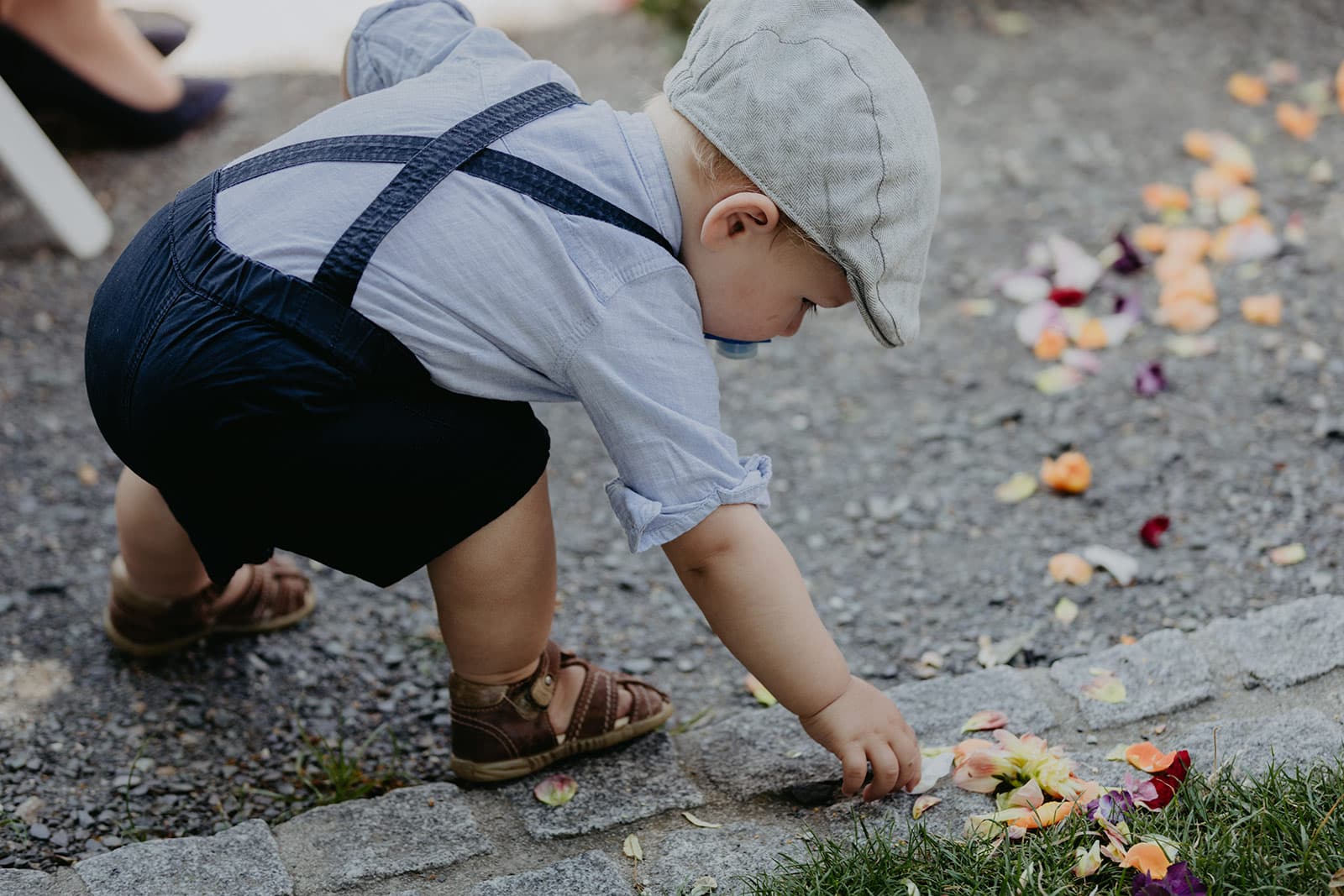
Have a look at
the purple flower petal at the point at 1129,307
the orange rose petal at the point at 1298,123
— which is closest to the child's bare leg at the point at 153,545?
the purple flower petal at the point at 1129,307

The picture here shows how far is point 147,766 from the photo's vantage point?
198 centimetres

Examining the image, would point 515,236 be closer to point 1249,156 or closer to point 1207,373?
point 1207,373

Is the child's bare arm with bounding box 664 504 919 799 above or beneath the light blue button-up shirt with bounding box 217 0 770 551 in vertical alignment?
beneath

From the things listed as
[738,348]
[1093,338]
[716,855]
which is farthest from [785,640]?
[1093,338]

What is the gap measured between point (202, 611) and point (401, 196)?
93 centimetres

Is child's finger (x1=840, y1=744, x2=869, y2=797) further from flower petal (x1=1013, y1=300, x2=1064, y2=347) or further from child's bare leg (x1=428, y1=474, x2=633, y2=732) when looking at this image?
flower petal (x1=1013, y1=300, x2=1064, y2=347)

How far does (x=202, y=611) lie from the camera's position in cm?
216

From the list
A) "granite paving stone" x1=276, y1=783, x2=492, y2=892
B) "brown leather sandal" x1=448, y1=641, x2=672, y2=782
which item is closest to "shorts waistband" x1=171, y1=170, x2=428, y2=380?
"brown leather sandal" x1=448, y1=641, x2=672, y2=782

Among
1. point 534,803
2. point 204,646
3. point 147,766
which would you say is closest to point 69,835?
point 147,766

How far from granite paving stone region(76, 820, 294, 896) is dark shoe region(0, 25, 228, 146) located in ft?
8.00

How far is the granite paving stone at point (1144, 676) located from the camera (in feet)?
6.38

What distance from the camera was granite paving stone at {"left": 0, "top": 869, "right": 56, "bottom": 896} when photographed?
1623mm

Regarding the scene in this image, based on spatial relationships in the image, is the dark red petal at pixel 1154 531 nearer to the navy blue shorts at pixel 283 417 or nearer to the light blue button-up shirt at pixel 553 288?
the light blue button-up shirt at pixel 553 288

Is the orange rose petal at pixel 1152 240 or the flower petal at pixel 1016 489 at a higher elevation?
the orange rose petal at pixel 1152 240
